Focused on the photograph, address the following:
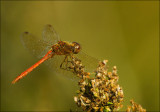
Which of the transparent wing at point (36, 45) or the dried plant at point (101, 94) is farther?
the transparent wing at point (36, 45)

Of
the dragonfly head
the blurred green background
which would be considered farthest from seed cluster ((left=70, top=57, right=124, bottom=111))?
the blurred green background

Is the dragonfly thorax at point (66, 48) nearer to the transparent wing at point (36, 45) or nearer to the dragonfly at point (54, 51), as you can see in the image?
the dragonfly at point (54, 51)

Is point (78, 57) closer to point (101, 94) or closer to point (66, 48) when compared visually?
point (66, 48)

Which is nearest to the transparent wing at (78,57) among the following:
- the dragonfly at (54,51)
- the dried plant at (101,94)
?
the dragonfly at (54,51)

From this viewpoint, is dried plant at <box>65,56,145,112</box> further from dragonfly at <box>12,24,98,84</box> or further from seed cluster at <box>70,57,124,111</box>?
dragonfly at <box>12,24,98,84</box>

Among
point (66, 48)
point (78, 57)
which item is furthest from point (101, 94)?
point (66, 48)

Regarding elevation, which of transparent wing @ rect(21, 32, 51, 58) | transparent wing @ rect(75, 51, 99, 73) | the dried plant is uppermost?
transparent wing @ rect(21, 32, 51, 58)

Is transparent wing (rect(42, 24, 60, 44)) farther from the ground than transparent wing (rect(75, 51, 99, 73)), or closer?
farther from the ground
